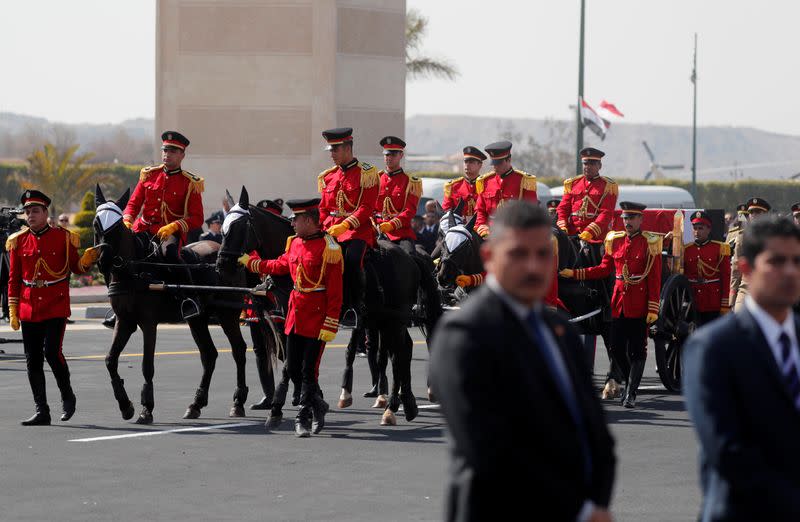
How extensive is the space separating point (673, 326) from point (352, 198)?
434cm

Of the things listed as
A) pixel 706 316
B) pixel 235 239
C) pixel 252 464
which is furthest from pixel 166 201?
pixel 706 316

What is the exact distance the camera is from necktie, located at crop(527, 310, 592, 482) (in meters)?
4.50

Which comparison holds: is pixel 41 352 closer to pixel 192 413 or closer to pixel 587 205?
pixel 192 413

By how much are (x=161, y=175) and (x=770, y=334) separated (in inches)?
418

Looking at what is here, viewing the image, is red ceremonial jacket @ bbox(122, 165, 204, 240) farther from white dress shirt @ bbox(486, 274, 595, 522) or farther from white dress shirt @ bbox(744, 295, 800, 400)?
white dress shirt @ bbox(486, 274, 595, 522)

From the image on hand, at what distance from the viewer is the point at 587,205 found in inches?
667

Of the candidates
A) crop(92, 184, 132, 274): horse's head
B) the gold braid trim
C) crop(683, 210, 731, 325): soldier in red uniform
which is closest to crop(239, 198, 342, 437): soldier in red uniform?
crop(92, 184, 132, 274): horse's head

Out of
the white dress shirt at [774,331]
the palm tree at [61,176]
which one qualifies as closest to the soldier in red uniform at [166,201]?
the white dress shirt at [774,331]

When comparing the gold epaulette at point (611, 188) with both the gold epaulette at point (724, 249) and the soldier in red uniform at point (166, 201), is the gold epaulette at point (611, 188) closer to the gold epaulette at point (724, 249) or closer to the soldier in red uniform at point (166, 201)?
the gold epaulette at point (724, 249)

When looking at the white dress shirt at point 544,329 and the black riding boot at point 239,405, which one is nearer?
the white dress shirt at point 544,329

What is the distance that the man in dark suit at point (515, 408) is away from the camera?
14.4 ft

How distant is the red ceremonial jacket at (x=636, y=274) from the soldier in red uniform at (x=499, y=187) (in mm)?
1206

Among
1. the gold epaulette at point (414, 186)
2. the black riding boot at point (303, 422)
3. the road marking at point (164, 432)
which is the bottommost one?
the road marking at point (164, 432)

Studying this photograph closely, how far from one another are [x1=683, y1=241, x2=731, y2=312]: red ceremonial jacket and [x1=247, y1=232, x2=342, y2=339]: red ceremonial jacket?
585cm
